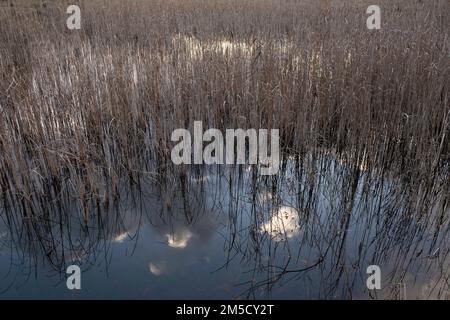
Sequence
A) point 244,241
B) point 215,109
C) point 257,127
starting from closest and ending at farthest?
point 244,241
point 257,127
point 215,109

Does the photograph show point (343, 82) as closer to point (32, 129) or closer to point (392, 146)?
point (392, 146)

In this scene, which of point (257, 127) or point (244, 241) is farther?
point (257, 127)

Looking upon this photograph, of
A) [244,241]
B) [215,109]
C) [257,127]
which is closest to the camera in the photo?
[244,241]

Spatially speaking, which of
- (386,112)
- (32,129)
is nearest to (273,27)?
(386,112)

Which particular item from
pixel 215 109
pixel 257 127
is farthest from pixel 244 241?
pixel 215 109

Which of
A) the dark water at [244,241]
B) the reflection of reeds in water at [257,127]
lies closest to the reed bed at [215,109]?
the reflection of reeds in water at [257,127]

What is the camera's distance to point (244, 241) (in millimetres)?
2152

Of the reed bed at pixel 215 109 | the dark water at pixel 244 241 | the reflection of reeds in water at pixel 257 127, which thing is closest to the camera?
the dark water at pixel 244 241

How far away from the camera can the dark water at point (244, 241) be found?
6.11 feet

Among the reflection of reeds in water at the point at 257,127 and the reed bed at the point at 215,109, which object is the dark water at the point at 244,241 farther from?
the reed bed at the point at 215,109

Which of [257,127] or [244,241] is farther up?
[257,127]

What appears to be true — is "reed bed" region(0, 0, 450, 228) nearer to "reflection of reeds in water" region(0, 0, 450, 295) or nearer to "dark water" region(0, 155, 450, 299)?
"reflection of reeds in water" region(0, 0, 450, 295)

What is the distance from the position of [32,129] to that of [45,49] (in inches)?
54.7

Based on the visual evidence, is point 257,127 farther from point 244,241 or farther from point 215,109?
point 244,241
